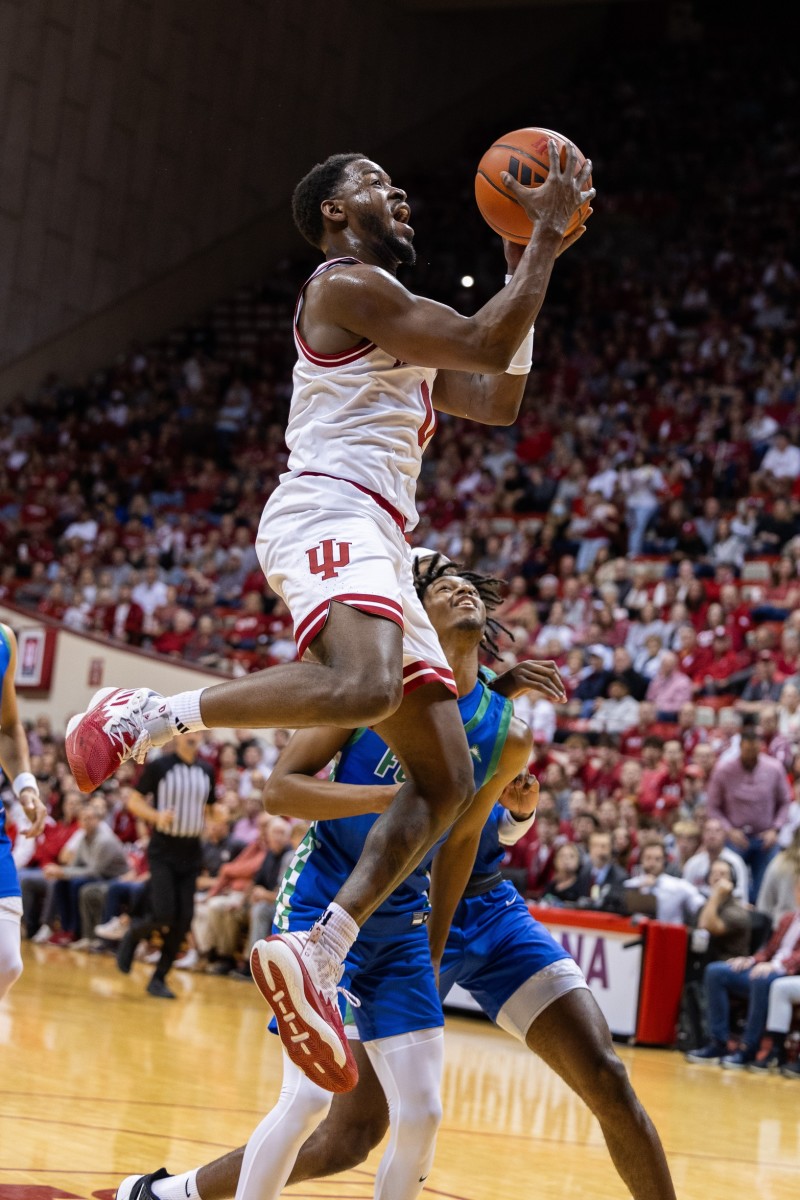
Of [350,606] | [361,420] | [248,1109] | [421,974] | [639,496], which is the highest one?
[639,496]

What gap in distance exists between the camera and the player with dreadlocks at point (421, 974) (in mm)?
3850

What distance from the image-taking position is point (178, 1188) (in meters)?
4.13

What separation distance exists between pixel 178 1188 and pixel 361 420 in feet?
6.80

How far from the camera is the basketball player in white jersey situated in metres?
3.67

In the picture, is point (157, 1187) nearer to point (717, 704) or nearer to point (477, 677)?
point (477, 677)

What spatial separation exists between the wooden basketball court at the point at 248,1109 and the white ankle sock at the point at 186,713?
6.05ft

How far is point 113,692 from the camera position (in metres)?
4.14

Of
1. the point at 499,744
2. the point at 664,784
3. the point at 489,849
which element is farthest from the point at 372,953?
the point at 664,784

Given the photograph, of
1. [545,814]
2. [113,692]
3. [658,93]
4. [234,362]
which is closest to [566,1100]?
[545,814]

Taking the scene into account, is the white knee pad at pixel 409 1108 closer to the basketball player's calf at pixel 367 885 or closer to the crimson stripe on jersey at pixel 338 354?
the basketball player's calf at pixel 367 885

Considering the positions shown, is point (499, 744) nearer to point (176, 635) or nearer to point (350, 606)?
point (350, 606)

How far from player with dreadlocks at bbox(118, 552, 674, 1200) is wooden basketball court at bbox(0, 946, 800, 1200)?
4.18 feet

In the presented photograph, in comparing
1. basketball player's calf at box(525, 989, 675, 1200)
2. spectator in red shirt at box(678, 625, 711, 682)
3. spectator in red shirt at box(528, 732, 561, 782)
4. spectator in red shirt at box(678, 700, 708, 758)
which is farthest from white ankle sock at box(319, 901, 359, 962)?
spectator in red shirt at box(678, 625, 711, 682)

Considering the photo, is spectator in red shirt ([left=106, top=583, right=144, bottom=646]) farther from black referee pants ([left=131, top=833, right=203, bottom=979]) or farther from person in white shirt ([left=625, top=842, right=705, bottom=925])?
person in white shirt ([left=625, top=842, right=705, bottom=925])
